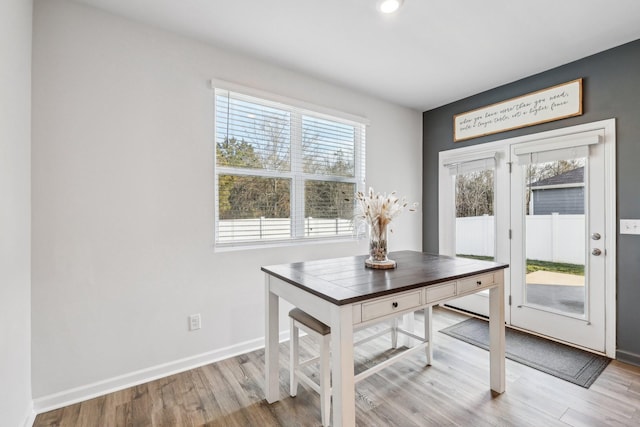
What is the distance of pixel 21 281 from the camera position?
1.63m

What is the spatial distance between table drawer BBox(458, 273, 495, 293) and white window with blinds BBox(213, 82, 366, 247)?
1.53 m

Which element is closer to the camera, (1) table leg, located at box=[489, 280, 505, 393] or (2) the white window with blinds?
(1) table leg, located at box=[489, 280, 505, 393]

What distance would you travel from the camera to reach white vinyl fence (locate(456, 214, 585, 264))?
2721 mm

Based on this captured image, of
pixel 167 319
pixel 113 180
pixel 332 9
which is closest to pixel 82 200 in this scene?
pixel 113 180

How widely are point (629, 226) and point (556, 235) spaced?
51 cm

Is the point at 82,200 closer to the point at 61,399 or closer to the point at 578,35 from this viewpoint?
A: the point at 61,399

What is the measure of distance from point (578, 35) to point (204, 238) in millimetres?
3308

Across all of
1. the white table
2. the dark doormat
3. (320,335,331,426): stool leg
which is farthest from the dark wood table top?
the dark doormat

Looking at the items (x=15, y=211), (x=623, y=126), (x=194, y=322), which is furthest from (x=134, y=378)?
(x=623, y=126)

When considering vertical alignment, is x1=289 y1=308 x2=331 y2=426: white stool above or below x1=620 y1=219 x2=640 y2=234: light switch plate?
below

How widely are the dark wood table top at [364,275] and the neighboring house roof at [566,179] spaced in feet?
4.69

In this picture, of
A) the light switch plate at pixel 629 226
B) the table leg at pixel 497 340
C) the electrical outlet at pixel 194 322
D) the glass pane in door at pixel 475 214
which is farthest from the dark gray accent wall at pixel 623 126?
the electrical outlet at pixel 194 322

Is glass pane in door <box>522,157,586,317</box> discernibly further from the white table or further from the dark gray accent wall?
the white table

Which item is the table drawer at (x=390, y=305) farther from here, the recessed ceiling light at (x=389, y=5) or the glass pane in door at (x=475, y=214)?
the glass pane in door at (x=475, y=214)
